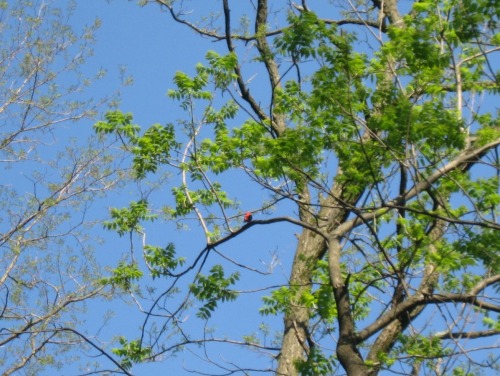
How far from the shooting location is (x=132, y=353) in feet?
33.6

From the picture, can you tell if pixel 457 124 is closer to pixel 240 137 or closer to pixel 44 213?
pixel 240 137

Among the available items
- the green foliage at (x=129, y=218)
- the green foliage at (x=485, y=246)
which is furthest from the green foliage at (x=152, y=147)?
the green foliage at (x=485, y=246)

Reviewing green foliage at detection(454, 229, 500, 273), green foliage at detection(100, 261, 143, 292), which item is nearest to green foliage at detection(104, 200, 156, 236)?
green foliage at detection(100, 261, 143, 292)

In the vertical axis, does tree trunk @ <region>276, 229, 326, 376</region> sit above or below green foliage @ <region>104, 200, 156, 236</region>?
below

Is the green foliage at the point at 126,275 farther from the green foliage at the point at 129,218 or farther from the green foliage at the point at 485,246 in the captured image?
the green foliage at the point at 485,246

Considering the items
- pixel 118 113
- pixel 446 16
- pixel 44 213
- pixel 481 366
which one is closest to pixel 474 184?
pixel 446 16

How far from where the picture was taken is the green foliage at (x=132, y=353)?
10.2 meters

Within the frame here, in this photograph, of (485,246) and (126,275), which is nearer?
(485,246)

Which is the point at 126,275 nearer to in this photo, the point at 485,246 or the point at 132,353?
the point at 132,353

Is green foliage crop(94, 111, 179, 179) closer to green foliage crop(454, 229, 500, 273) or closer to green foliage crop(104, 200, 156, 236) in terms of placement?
green foliage crop(104, 200, 156, 236)

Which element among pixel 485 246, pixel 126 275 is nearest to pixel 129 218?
pixel 126 275

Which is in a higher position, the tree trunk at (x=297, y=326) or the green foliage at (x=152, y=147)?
the green foliage at (x=152, y=147)

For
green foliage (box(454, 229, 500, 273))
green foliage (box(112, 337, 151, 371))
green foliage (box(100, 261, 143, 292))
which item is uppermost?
→ green foliage (box(100, 261, 143, 292))

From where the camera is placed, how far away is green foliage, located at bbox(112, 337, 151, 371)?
1016 cm
